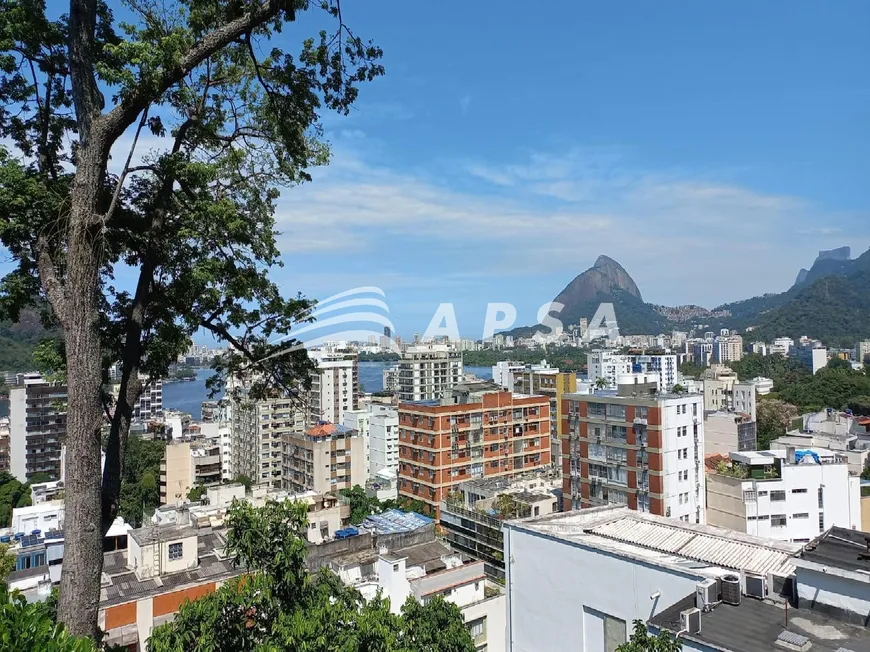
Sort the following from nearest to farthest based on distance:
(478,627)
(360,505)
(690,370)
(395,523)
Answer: (478,627) → (395,523) → (360,505) → (690,370)

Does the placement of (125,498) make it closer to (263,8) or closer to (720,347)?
(263,8)

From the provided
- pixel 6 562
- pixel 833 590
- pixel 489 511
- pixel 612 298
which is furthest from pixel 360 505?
pixel 612 298

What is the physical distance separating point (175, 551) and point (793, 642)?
33.6 feet

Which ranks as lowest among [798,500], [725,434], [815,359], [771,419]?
[771,419]

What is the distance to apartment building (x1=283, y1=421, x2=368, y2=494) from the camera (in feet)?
75.5

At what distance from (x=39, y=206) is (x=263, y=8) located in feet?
4.47

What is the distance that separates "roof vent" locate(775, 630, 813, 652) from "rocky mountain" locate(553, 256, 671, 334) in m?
125

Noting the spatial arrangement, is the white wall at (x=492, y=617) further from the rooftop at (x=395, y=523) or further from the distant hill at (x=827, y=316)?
the distant hill at (x=827, y=316)

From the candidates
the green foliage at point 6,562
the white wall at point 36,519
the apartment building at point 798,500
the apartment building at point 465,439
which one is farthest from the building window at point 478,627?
the white wall at point 36,519

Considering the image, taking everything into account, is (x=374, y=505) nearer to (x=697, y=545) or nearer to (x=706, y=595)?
(x=697, y=545)

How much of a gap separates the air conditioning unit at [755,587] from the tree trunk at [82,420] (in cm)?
483

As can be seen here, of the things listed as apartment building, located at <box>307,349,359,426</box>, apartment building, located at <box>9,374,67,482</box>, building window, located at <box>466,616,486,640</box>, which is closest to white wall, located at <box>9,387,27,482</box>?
apartment building, located at <box>9,374,67,482</box>

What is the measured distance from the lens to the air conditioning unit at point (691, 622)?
13.4 feet

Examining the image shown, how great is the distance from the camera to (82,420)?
240 cm
